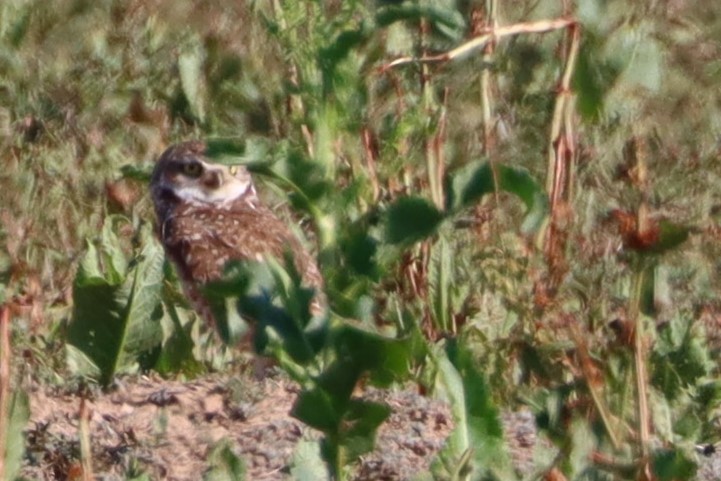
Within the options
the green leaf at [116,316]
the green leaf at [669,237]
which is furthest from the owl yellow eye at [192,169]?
the green leaf at [669,237]

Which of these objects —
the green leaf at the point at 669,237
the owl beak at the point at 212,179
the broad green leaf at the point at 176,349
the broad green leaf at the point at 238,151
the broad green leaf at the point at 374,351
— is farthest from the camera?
the owl beak at the point at 212,179

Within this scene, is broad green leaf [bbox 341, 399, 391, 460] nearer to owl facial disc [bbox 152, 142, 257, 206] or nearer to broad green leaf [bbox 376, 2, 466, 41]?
broad green leaf [bbox 376, 2, 466, 41]

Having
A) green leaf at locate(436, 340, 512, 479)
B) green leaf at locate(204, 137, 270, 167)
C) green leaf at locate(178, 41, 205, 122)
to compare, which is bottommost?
green leaf at locate(436, 340, 512, 479)

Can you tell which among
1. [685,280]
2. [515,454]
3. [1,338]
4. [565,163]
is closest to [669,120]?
[685,280]

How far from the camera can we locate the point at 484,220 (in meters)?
5.60

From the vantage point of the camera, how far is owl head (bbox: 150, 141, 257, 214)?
22.8ft

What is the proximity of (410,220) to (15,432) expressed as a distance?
77cm

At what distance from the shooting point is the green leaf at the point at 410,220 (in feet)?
9.00

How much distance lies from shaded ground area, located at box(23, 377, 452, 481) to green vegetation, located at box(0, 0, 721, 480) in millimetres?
165

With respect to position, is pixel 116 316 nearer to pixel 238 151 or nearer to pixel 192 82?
pixel 238 151

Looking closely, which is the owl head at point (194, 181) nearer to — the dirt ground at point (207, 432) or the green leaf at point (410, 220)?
the dirt ground at point (207, 432)

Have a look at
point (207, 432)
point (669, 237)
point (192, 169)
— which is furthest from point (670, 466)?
point (192, 169)

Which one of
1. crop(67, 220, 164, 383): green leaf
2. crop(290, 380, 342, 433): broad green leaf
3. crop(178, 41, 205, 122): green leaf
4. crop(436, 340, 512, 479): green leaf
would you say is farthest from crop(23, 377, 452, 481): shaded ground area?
crop(178, 41, 205, 122): green leaf

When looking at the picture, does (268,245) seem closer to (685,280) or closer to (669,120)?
(685,280)
